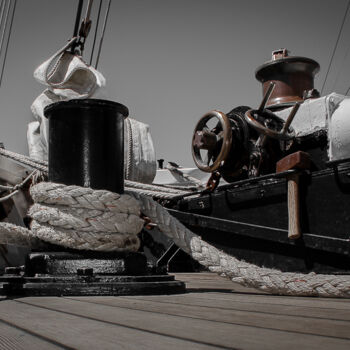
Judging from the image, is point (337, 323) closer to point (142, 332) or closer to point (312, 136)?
point (142, 332)

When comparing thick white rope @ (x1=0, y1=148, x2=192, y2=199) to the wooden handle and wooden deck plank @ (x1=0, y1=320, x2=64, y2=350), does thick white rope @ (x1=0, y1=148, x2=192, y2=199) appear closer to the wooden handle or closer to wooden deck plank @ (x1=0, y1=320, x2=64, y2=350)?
the wooden handle

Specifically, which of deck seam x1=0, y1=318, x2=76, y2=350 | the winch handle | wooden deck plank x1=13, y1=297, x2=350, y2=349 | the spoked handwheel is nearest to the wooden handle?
the winch handle

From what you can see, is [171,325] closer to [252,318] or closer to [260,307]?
[252,318]

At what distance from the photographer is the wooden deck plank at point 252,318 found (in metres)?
0.71

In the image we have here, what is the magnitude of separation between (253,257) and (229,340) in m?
2.09

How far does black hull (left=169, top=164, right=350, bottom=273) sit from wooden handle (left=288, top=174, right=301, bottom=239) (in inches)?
1.4

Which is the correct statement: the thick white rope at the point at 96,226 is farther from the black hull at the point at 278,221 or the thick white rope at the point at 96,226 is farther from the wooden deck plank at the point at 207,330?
the black hull at the point at 278,221

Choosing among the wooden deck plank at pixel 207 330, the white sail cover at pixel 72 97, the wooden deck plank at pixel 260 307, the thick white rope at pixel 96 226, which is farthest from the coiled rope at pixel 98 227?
the white sail cover at pixel 72 97

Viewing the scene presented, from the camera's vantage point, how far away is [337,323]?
771 mm

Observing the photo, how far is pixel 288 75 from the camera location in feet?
10.5

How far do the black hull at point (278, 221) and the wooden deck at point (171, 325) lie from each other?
3.89 ft

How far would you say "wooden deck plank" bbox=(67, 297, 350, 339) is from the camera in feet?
2.32

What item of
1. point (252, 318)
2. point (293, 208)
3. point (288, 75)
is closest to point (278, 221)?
point (293, 208)

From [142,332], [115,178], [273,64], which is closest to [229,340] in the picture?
[142,332]
